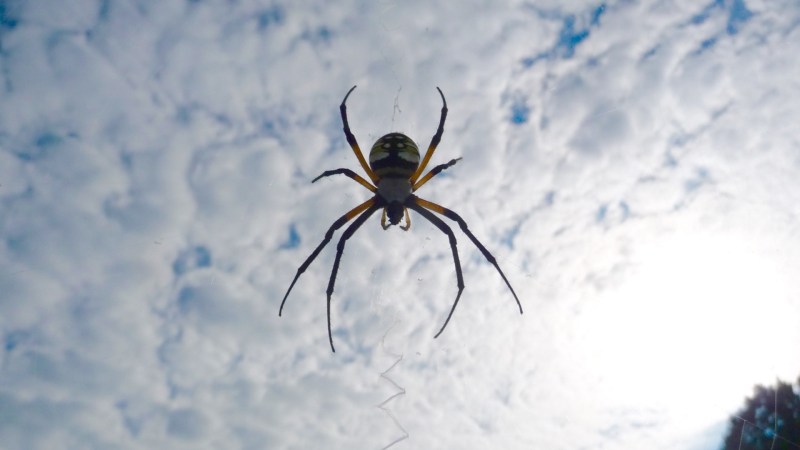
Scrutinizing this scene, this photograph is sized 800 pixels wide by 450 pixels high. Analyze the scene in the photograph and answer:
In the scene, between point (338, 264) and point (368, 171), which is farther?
point (368, 171)

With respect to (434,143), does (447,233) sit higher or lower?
lower

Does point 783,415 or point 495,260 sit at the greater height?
point 783,415

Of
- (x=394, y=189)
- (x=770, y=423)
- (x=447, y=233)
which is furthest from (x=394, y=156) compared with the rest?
(x=770, y=423)

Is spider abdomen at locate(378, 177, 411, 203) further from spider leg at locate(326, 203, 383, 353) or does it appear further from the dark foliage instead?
the dark foliage

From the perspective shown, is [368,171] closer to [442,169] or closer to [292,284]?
[442,169]

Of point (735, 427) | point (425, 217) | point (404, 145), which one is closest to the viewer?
point (404, 145)

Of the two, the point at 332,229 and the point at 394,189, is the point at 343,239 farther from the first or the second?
the point at 394,189

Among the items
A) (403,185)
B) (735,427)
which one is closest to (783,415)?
(735,427)
